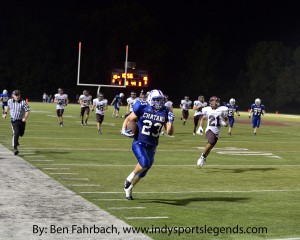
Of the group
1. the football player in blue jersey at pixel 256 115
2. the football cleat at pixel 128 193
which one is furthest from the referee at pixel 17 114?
the football player in blue jersey at pixel 256 115

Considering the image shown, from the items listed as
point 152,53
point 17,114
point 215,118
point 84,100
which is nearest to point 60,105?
point 84,100

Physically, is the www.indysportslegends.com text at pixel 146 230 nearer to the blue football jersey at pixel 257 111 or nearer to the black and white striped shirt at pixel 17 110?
the black and white striped shirt at pixel 17 110

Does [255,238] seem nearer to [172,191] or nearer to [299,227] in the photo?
[299,227]

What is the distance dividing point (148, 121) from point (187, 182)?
258 cm

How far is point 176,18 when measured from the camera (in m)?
96.8

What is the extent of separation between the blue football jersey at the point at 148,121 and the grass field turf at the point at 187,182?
3.23 feet

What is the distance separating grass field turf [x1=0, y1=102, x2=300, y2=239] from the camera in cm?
791

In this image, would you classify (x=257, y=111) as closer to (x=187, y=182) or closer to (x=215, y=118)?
(x=215, y=118)

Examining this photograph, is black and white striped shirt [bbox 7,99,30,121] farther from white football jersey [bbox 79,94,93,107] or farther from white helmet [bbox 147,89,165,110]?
white football jersey [bbox 79,94,93,107]

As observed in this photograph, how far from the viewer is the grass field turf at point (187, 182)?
791 centimetres

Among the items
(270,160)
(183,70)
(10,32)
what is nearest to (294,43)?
(183,70)

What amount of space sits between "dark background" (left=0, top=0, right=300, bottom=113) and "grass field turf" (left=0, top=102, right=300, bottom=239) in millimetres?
58880

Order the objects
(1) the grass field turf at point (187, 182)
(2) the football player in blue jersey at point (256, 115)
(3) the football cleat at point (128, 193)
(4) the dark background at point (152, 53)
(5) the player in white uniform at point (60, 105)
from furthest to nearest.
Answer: (4) the dark background at point (152, 53) < (5) the player in white uniform at point (60, 105) < (2) the football player in blue jersey at point (256, 115) < (3) the football cleat at point (128, 193) < (1) the grass field turf at point (187, 182)

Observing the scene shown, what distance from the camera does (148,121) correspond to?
9164mm
